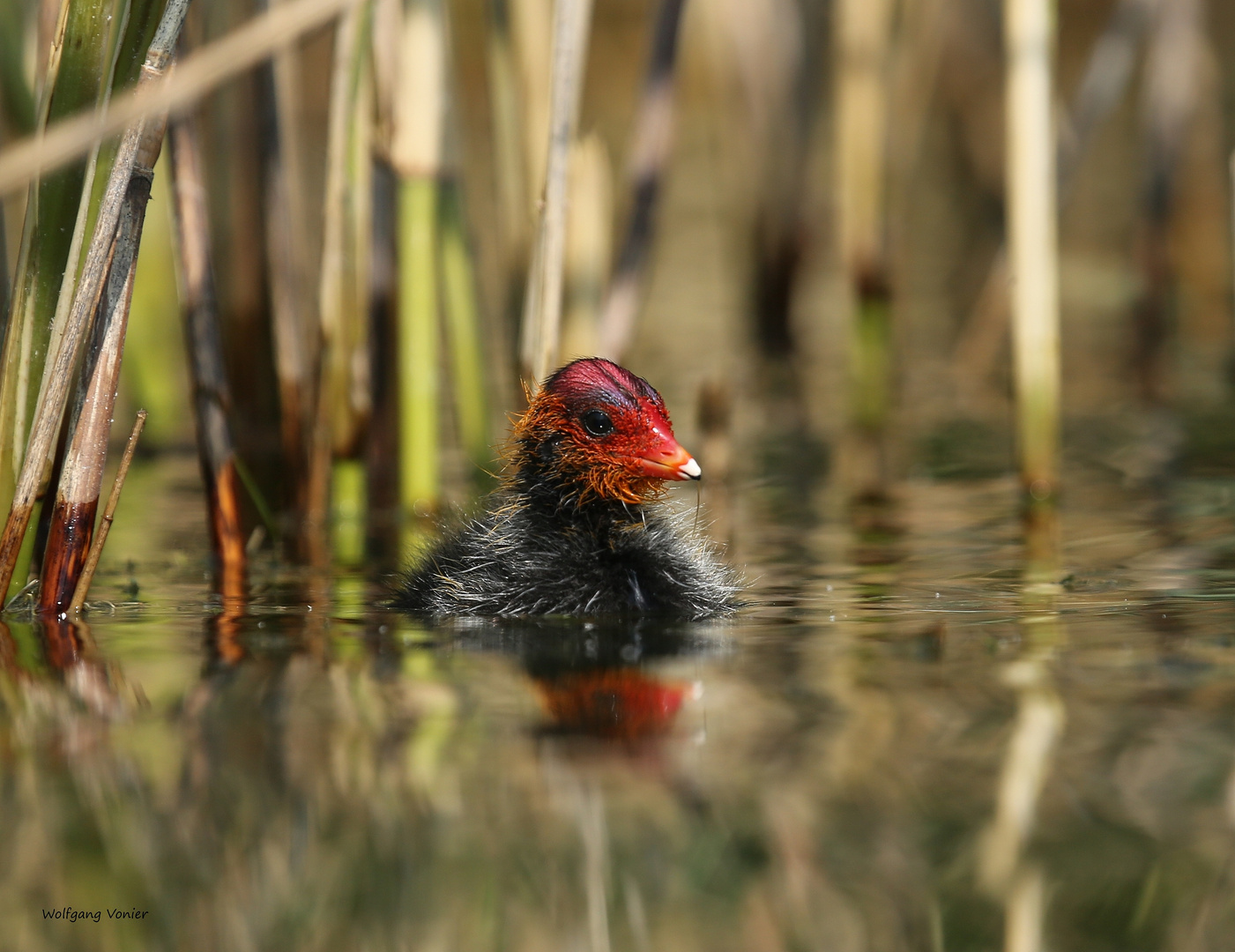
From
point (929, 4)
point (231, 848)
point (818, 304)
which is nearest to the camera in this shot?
point (231, 848)

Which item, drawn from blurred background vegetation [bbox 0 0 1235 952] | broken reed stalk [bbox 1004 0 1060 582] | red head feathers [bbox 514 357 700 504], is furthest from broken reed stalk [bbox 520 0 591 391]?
broken reed stalk [bbox 1004 0 1060 582]

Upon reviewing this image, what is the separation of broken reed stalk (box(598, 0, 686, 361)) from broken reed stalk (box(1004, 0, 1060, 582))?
128 centimetres

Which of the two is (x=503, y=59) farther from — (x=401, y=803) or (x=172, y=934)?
(x=172, y=934)

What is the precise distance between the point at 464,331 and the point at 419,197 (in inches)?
23.0

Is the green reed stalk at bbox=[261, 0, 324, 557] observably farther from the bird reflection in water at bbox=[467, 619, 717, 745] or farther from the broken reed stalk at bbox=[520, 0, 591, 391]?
the bird reflection in water at bbox=[467, 619, 717, 745]

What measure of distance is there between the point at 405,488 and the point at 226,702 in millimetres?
1994

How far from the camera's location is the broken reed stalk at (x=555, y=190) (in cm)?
462

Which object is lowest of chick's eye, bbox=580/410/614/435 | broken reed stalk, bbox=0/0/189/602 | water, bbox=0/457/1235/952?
water, bbox=0/457/1235/952

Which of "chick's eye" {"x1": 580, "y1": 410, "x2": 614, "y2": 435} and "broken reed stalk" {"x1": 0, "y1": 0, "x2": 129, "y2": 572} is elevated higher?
"broken reed stalk" {"x1": 0, "y1": 0, "x2": 129, "y2": 572}

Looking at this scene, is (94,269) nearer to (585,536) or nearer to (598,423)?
(598,423)

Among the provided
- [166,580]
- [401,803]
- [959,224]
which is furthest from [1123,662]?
[959,224]

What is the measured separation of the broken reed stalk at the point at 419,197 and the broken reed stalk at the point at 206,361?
59cm

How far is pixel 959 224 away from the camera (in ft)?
51.6

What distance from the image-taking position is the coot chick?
→ 461cm
